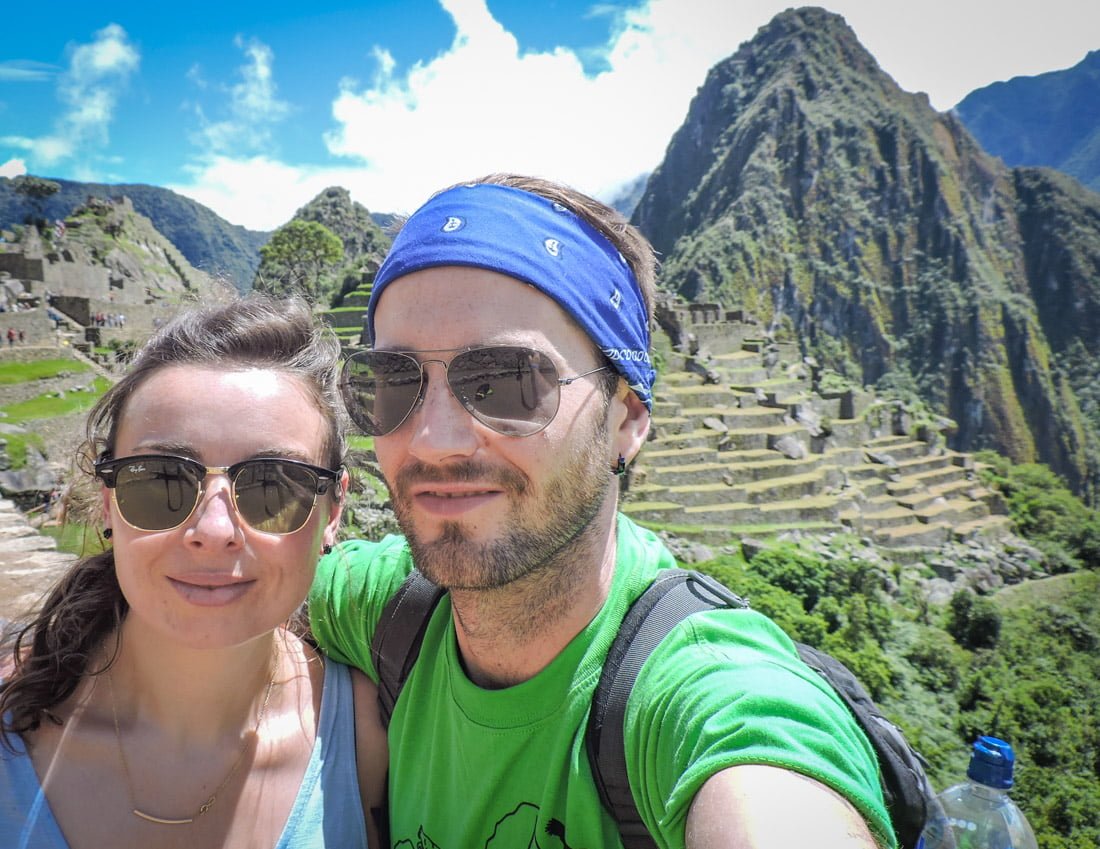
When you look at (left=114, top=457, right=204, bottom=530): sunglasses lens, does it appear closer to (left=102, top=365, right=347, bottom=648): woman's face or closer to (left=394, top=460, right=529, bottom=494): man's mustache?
(left=102, top=365, right=347, bottom=648): woman's face

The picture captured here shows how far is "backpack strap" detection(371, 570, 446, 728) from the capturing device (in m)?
2.07

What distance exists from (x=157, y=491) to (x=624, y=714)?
4.22 ft

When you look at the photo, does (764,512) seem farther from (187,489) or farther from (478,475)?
(187,489)

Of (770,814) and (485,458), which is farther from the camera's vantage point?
(485,458)

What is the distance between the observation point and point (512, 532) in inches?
65.4

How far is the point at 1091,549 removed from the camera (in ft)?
105

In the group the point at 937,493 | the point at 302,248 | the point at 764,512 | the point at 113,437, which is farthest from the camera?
the point at 302,248

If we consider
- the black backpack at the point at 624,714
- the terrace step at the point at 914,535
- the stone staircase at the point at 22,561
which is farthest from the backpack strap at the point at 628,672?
the terrace step at the point at 914,535

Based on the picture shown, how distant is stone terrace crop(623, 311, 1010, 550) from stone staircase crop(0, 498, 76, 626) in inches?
610

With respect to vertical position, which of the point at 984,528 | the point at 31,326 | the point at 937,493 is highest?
the point at 31,326

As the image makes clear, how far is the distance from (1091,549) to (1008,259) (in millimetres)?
117926

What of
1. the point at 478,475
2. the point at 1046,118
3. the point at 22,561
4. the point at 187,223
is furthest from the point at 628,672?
the point at 1046,118

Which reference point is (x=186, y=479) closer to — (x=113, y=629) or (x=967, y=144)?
(x=113, y=629)

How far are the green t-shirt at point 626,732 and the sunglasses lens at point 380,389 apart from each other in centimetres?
64
